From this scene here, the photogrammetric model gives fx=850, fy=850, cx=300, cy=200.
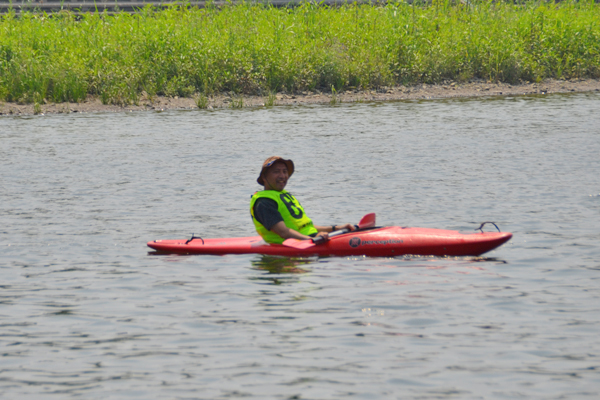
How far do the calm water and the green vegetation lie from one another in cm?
789

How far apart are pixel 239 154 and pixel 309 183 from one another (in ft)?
10.1

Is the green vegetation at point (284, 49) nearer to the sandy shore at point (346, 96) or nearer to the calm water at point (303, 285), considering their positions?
the sandy shore at point (346, 96)

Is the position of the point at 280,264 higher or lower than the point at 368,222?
lower

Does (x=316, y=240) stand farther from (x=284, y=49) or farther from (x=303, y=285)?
(x=284, y=49)

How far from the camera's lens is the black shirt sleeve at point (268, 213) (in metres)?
7.80

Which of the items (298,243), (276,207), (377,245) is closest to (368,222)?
(377,245)

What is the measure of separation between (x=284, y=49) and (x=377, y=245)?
639 inches

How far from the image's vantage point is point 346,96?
23.3 m

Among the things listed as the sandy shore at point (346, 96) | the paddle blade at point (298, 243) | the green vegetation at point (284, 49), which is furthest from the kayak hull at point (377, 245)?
the green vegetation at point (284, 49)

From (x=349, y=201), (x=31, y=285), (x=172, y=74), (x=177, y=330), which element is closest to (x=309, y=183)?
(x=349, y=201)

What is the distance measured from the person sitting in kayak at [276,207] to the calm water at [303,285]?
1.13 ft

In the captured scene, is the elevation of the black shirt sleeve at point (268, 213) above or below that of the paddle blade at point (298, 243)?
above

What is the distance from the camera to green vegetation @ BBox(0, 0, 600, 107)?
22031 millimetres

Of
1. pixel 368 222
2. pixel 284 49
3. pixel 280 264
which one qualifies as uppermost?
pixel 284 49
